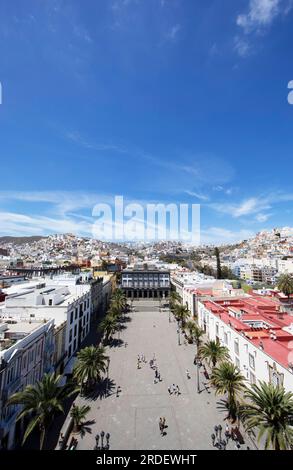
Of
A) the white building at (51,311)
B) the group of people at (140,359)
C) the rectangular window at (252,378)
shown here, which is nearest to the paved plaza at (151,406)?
the group of people at (140,359)

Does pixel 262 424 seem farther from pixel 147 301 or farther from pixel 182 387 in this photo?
pixel 147 301

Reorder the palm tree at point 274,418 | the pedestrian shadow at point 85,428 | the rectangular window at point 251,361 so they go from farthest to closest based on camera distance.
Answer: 1. the rectangular window at point 251,361
2. the pedestrian shadow at point 85,428
3. the palm tree at point 274,418

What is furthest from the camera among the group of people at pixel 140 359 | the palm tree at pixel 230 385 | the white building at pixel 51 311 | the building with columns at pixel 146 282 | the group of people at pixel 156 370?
the building with columns at pixel 146 282

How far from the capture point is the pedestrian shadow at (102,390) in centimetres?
3002

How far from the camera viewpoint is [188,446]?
69.3ft

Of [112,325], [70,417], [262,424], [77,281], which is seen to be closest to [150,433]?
[70,417]

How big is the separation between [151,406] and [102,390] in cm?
749

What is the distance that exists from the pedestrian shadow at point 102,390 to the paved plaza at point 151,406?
139 millimetres

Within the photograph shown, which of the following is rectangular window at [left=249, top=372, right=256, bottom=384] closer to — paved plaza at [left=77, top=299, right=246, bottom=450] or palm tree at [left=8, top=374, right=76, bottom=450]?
paved plaza at [left=77, top=299, right=246, bottom=450]

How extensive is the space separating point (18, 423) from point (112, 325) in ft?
84.9

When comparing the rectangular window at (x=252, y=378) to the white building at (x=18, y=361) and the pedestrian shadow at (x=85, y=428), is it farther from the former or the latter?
the white building at (x=18, y=361)
